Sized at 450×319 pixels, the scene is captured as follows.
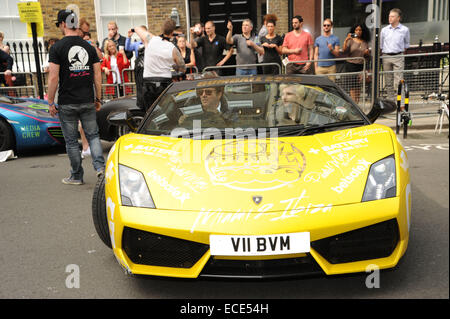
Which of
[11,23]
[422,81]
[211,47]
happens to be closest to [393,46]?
[422,81]

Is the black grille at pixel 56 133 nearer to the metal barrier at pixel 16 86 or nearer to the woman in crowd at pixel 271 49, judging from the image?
the metal barrier at pixel 16 86

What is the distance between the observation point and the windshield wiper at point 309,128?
350 centimetres

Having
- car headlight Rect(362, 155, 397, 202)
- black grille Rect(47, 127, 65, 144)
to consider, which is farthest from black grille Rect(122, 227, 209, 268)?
black grille Rect(47, 127, 65, 144)

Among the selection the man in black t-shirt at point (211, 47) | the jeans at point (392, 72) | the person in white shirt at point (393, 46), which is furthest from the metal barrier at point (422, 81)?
the man in black t-shirt at point (211, 47)

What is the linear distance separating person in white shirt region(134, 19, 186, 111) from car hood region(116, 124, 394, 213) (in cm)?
420

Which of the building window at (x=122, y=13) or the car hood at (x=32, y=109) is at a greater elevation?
the building window at (x=122, y=13)

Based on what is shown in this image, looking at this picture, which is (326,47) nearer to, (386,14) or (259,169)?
(386,14)

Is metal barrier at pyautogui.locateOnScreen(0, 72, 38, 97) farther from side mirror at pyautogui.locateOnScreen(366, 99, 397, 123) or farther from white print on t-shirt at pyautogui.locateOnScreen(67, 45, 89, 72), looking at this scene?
side mirror at pyautogui.locateOnScreen(366, 99, 397, 123)

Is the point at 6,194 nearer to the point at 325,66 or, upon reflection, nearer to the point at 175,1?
the point at 325,66

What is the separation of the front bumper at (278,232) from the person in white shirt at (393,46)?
25.8 feet

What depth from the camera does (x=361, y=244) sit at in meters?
2.66

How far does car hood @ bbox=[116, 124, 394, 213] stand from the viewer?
2.73 meters

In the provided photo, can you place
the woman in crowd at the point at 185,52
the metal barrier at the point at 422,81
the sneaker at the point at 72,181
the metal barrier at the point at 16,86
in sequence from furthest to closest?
the metal barrier at the point at 16,86, the woman in crowd at the point at 185,52, the metal barrier at the point at 422,81, the sneaker at the point at 72,181
